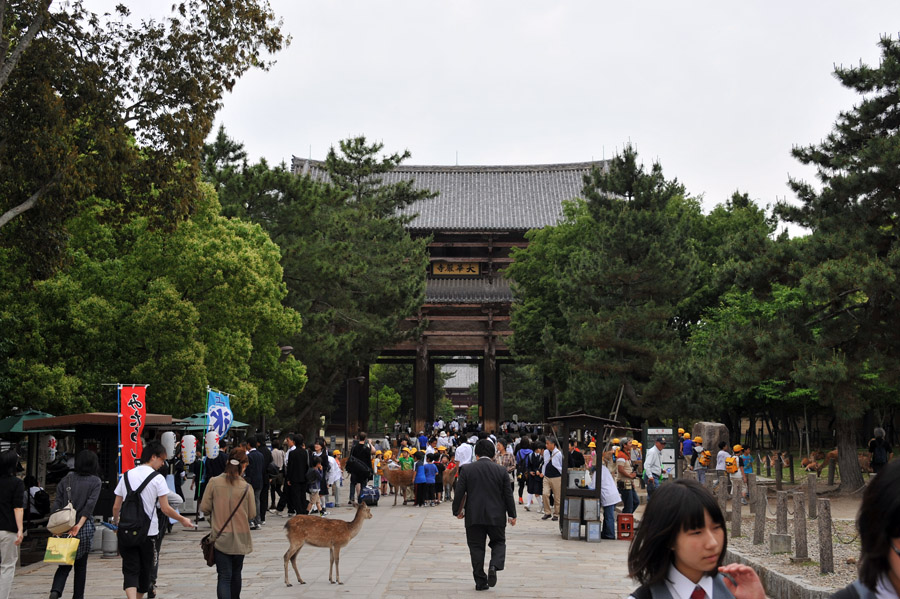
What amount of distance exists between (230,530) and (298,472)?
956 cm

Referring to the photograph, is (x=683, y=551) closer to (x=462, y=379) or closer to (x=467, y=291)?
(x=467, y=291)

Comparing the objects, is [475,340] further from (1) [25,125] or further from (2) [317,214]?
(1) [25,125]

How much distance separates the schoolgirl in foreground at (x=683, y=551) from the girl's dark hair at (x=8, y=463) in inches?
277

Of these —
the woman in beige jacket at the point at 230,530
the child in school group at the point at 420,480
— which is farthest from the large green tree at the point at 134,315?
the woman in beige jacket at the point at 230,530

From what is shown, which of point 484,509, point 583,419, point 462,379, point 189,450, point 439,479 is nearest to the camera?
point 484,509

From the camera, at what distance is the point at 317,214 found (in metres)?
33.1

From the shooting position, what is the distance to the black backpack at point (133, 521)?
8227mm

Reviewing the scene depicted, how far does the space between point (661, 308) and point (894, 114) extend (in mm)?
11160

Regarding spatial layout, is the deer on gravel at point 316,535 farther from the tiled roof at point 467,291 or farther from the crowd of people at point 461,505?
the tiled roof at point 467,291

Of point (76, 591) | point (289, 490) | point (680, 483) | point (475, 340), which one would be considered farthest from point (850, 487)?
point (475, 340)

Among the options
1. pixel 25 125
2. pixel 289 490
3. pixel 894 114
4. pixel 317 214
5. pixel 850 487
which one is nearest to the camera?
pixel 25 125

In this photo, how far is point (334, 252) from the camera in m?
32.0

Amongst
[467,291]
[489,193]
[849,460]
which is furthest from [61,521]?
[489,193]

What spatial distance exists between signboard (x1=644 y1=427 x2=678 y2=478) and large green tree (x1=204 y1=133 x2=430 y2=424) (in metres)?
12.8
